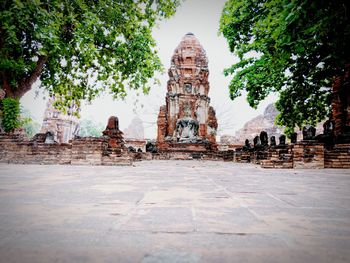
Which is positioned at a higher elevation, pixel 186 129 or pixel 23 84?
pixel 23 84

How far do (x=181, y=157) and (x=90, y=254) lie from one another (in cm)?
1798

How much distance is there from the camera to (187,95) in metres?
27.2

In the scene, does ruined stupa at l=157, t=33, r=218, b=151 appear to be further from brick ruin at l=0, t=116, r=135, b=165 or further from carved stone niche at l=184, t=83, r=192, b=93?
brick ruin at l=0, t=116, r=135, b=165

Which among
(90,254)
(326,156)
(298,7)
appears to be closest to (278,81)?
(326,156)

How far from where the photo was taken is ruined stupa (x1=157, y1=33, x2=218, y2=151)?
26.7 metres

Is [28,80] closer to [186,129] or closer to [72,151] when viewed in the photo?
[72,151]

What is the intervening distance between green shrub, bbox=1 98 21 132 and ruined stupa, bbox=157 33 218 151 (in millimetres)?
16586

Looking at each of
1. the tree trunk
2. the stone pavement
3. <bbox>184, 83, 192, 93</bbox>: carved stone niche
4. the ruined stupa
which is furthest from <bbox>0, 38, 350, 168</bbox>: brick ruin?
the stone pavement

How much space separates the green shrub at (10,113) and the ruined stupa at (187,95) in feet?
54.4

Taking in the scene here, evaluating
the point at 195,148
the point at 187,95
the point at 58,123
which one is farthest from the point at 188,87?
the point at 58,123

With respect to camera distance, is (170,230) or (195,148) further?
(195,148)

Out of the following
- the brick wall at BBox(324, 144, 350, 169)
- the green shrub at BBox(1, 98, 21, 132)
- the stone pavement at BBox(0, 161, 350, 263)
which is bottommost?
the stone pavement at BBox(0, 161, 350, 263)

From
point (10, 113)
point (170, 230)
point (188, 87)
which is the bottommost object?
point (170, 230)

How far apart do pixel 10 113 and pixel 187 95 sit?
19967 mm
